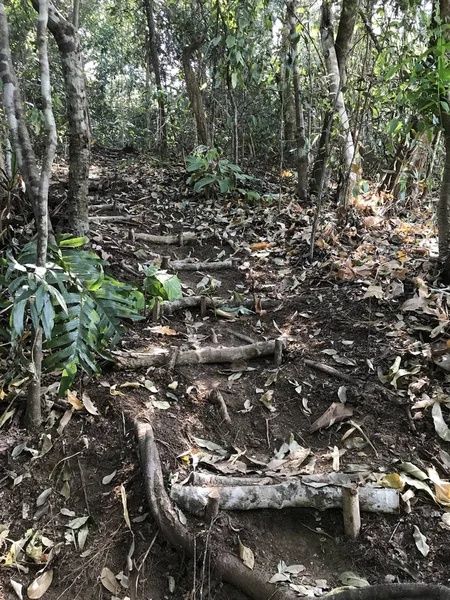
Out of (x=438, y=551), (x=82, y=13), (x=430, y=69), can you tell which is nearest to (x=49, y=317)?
(x=438, y=551)

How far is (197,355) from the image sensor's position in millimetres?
3723

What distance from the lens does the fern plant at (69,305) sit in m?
2.45

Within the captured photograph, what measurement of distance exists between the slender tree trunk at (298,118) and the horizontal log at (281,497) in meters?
4.44

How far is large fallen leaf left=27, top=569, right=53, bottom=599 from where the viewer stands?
237 centimetres

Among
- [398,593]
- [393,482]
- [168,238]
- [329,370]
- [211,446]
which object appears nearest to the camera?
[398,593]

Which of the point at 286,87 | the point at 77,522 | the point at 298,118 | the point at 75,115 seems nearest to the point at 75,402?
the point at 77,522

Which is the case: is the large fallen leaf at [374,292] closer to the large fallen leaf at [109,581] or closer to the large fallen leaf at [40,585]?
the large fallen leaf at [109,581]

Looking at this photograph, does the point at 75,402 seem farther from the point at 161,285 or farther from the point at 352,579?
the point at 352,579

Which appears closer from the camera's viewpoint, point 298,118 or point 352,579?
point 352,579

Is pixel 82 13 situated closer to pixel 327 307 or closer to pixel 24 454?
pixel 327 307

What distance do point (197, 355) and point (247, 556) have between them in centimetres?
162

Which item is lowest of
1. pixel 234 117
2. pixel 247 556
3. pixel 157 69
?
pixel 247 556

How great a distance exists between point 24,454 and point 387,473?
2.09 m

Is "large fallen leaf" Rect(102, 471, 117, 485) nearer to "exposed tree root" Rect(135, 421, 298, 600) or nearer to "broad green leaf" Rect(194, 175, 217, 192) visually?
"exposed tree root" Rect(135, 421, 298, 600)
